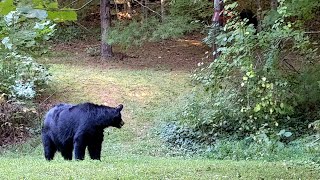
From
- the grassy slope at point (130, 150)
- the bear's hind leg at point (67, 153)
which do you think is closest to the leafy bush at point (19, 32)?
the grassy slope at point (130, 150)

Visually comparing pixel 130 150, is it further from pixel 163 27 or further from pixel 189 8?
pixel 189 8

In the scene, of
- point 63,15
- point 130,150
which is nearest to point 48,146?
point 130,150

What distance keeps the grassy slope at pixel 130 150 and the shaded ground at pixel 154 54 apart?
102 centimetres

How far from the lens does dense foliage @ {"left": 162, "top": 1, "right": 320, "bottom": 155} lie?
362 inches

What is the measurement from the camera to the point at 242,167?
28.5 feet

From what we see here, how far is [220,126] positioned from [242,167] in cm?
503

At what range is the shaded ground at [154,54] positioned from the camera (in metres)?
21.4

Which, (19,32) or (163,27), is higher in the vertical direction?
(19,32)

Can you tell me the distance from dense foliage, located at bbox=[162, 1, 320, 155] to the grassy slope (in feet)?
3.32

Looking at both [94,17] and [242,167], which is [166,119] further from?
[94,17]

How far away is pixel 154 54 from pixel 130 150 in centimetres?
1082

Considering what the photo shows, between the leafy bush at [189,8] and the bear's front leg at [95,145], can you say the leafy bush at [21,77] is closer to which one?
the leafy bush at [189,8]

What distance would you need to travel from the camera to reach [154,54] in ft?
77.0

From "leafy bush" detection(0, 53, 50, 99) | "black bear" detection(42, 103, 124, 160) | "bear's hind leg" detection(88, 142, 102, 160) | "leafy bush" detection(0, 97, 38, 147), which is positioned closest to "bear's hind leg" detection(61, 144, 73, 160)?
"black bear" detection(42, 103, 124, 160)
